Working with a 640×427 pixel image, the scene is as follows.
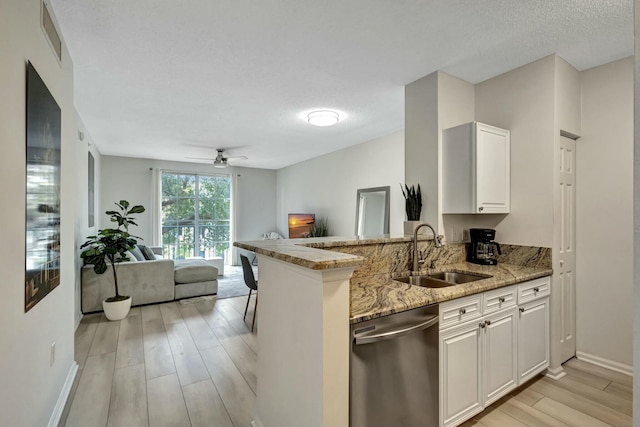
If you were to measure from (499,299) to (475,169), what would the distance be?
3.34ft

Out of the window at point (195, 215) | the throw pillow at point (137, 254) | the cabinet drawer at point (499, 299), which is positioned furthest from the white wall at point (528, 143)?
the window at point (195, 215)

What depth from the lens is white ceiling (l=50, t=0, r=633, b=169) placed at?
6.12 feet

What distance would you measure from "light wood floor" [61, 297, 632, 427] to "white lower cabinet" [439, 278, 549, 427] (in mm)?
184

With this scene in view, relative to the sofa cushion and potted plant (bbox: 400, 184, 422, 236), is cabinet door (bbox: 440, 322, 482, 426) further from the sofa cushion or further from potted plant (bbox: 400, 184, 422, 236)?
the sofa cushion

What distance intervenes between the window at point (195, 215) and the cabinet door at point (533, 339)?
6.79m

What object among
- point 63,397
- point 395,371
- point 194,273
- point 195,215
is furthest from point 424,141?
point 195,215

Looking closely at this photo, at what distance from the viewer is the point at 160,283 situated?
14.7 ft

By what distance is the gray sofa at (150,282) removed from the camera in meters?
4.03

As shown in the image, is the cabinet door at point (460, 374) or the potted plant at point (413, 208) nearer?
the cabinet door at point (460, 374)

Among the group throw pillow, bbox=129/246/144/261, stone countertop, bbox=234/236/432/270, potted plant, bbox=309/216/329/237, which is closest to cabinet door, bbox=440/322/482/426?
stone countertop, bbox=234/236/432/270

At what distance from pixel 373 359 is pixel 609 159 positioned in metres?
2.70

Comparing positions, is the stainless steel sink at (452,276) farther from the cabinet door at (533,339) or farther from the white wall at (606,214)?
the white wall at (606,214)

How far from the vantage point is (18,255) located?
4.40 ft

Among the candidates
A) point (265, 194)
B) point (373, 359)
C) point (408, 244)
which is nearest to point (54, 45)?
point (373, 359)
